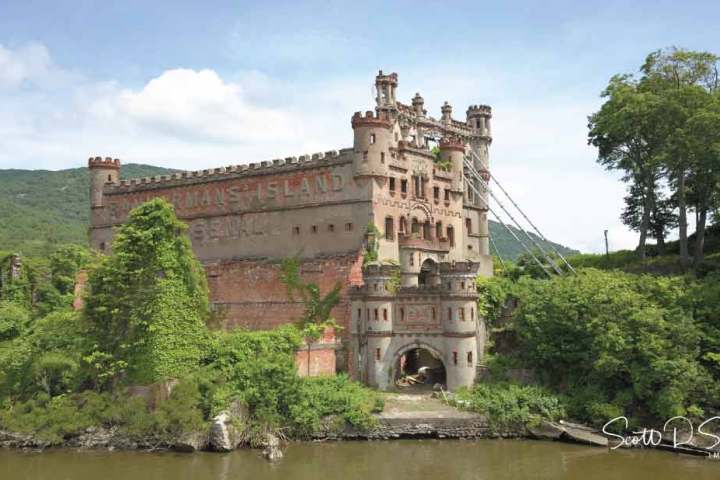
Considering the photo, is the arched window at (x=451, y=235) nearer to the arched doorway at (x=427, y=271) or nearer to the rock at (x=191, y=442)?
the arched doorway at (x=427, y=271)

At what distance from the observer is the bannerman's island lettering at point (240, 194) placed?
4494 centimetres

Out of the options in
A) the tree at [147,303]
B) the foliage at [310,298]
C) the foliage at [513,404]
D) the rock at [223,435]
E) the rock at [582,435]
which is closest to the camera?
the rock at [223,435]

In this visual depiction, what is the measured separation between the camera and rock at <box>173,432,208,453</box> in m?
32.2

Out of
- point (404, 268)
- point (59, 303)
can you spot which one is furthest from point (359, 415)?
point (59, 303)

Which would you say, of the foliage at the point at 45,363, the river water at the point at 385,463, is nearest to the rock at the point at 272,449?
the river water at the point at 385,463

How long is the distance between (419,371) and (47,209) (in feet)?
281

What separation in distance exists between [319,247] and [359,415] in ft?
44.4

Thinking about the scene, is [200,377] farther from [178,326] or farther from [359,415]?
[359,415]

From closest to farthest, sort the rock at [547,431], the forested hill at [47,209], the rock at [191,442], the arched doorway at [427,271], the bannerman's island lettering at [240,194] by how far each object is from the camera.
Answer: the rock at [191,442] < the rock at [547,431] < the bannerman's island lettering at [240,194] < the arched doorway at [427,271] < the forested hill at [47,209]

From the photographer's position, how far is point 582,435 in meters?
32.8

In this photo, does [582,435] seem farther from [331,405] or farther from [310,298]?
[310,298]

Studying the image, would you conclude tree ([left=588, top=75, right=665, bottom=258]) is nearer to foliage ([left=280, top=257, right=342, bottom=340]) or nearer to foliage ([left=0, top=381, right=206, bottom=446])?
foliage ([left=280, top=257, right=342, bottom=340])

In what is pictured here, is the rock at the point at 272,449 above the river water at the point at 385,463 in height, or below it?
above

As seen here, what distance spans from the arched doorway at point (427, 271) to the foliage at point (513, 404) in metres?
10.6
